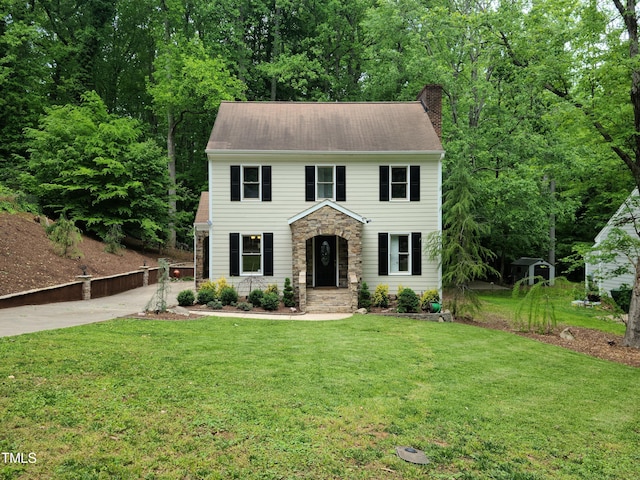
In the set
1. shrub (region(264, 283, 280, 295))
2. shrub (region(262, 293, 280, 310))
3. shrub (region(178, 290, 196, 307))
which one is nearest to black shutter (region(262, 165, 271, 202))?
shrub (region(264, 283, 280, 295))

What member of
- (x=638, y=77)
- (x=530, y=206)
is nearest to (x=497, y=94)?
(x=530, y=206)

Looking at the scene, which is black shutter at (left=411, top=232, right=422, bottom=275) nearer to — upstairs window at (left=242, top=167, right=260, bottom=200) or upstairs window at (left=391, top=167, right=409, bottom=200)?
upstairs window at (left=391, top=167, right=409, bottom=200)

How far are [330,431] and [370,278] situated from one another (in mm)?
11773

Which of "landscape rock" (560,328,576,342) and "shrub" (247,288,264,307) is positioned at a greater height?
"shrub" (247,288,264,307)

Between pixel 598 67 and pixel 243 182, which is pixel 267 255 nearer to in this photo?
pixel 243 182

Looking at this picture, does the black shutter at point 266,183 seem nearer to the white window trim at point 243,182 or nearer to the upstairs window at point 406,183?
the white window trim at point 243,182

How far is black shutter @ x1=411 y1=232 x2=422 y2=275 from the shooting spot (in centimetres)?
1661

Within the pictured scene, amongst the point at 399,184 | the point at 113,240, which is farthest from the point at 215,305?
the point at 113,240

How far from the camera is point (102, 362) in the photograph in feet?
22.4

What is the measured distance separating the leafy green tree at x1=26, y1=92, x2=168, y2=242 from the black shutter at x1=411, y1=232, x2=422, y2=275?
47.9 feet

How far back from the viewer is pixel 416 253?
16.7m

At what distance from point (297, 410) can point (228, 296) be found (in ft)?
31.9

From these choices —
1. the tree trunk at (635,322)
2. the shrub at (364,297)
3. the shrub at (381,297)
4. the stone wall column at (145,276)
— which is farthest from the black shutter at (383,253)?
the stone wall column at (145,276)

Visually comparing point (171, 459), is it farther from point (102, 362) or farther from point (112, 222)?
point (112, 222)
